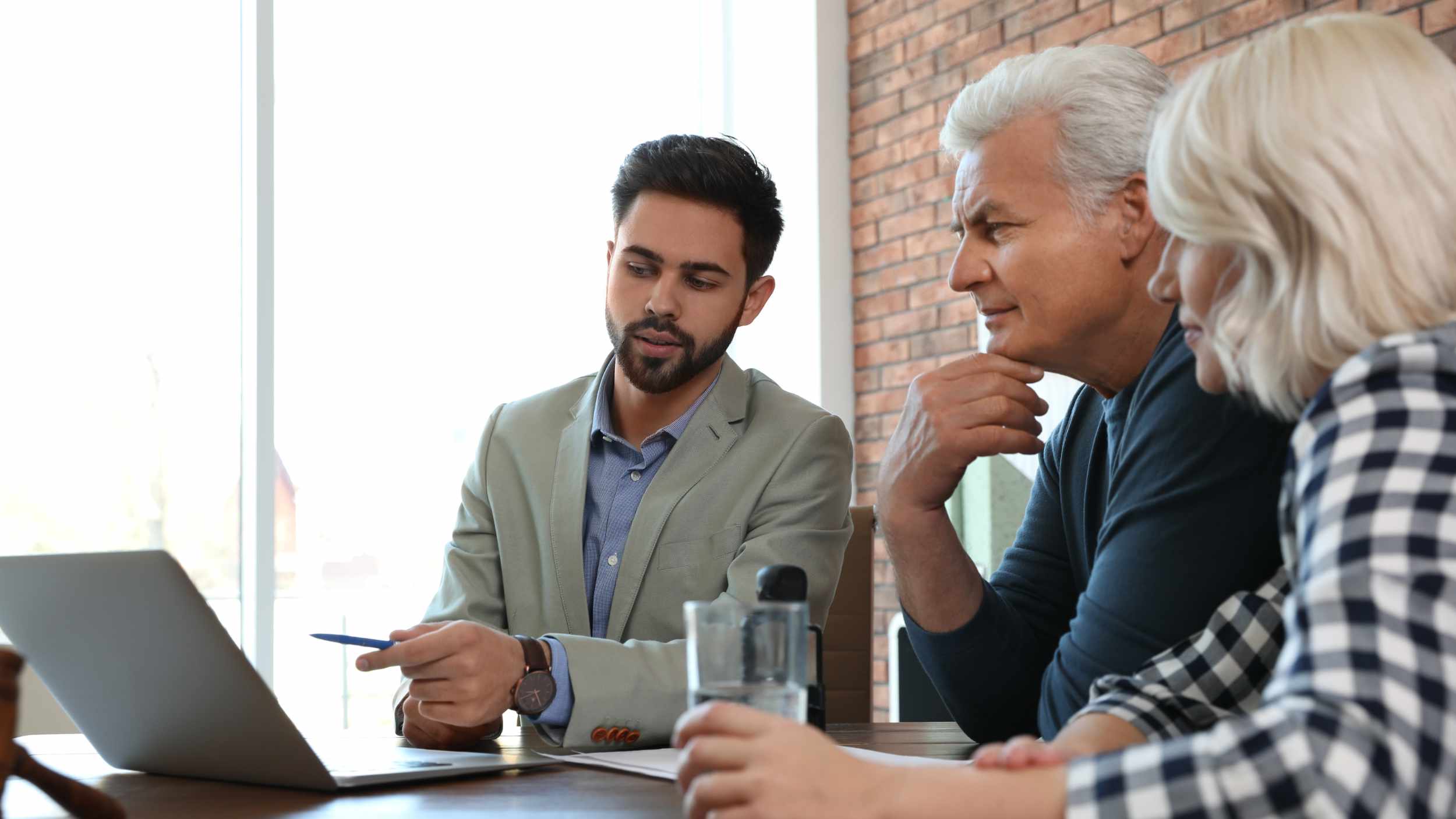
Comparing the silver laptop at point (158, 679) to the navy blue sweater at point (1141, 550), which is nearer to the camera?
the silver laptop at point (158, 679)

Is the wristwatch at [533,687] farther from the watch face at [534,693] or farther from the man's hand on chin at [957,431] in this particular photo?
the man's hand on chin at [957,431]

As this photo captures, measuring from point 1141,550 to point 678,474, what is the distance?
2.73 feet

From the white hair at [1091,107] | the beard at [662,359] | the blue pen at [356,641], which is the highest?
the white hair at [1091,107]

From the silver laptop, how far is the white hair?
2.88 feet

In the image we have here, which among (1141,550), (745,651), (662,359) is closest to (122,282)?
(662,359)

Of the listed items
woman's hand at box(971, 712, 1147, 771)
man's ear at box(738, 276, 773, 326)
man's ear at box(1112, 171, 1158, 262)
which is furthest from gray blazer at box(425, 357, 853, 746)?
woman's hand at box(971, 712, 1147, 771)

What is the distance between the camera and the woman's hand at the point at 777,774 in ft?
2.50

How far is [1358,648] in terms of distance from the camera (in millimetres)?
720

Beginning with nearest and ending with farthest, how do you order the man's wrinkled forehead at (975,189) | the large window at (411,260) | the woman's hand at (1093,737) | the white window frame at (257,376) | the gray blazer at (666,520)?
the woman's hand at (1093,737) → the man's wrinkled forehead at (975,189) → the gray blazer at (666,520) → the white window frame at (257,376) → the large window at (411,260)

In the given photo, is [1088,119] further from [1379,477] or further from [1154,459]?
[1379,477]

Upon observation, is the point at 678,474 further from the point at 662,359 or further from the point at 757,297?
the point at 757,297

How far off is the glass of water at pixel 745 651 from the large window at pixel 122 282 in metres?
3.53

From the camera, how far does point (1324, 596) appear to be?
741 millimetres

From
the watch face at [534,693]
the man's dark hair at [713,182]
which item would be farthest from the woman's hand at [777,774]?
the man's dark hair at [713,182]
